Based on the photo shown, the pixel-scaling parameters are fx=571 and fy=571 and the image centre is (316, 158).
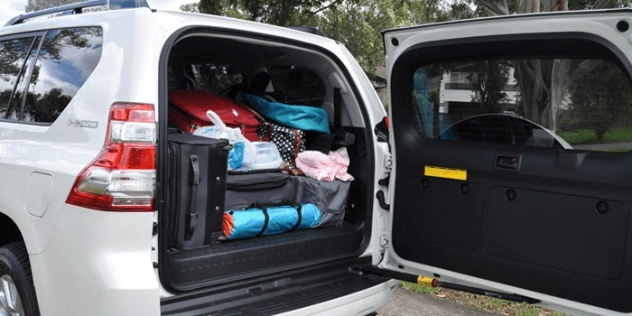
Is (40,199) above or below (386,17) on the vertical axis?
below

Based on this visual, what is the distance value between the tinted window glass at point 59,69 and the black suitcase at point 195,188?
1.66 feet

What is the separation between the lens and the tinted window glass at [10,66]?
3213 mm

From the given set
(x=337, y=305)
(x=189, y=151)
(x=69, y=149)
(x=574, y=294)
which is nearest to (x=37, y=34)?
(x=69, y=149)

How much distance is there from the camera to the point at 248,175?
329 cm

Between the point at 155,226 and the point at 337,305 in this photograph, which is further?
the point at 337,305

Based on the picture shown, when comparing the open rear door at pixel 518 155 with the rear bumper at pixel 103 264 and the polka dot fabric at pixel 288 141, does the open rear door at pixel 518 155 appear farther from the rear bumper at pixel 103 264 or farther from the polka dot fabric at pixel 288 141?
the rear bumper at pixel 103 264

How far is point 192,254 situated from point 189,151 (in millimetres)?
494

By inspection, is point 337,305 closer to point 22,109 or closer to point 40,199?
point 40,199

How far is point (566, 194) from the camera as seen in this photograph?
266 centimetres

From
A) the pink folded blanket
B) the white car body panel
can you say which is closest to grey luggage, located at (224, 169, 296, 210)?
the pink folded blanket

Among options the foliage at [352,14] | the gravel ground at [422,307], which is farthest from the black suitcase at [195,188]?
the foliage at [352,14]

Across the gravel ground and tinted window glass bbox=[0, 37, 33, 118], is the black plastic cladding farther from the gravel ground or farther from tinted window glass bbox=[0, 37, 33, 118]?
tinted window glass bbox=[0, 37, 33, 118]

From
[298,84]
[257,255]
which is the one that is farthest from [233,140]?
[298,84]

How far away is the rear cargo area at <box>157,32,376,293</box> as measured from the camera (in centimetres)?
267
